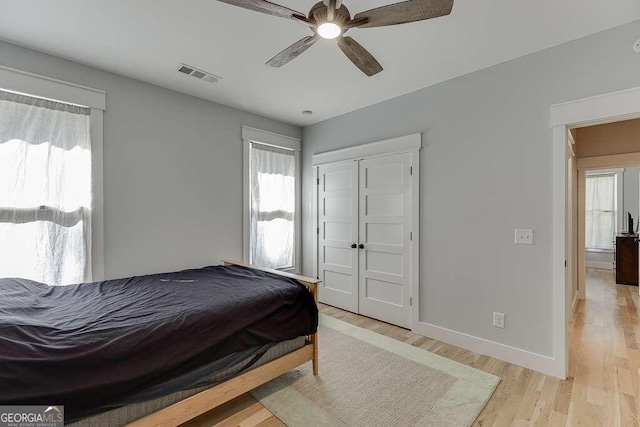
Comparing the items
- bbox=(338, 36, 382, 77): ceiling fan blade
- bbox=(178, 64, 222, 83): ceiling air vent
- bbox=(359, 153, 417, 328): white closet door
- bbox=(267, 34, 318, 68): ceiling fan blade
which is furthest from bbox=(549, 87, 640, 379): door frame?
bbox=(178, 64, 222, 83): ceiling air vent

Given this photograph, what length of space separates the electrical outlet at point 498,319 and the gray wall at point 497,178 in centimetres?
4

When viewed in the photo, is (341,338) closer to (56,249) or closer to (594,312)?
(56,249)

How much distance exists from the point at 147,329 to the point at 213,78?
2344 millimetres

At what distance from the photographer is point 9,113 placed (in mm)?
2334

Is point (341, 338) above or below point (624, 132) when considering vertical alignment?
below

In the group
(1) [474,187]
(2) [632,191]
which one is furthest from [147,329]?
(2) [632,191]

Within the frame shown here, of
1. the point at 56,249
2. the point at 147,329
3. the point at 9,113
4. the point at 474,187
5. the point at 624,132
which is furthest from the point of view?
the point at 624,132

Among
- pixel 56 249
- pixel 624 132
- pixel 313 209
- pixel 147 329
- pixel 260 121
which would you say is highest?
pixel 260 121

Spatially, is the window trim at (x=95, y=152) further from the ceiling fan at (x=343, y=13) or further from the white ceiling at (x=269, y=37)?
the ceiling fan at (x=343, y=13)

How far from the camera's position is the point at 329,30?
164 cm

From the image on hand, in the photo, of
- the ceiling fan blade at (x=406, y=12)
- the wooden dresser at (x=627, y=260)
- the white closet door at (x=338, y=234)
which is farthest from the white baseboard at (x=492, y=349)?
the wooden dresser at (x=627, y=260)

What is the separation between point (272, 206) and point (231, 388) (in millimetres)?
2581

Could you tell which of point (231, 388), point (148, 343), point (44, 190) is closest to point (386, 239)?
point (231, 388)

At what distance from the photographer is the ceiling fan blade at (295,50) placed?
5.83ft
